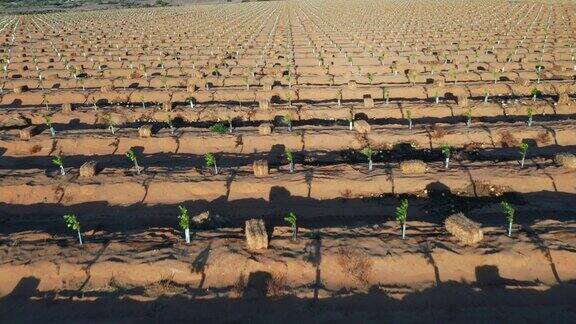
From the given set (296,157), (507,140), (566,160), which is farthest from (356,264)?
(507,140)

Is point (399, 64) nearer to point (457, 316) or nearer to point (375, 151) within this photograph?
point (375, 151)

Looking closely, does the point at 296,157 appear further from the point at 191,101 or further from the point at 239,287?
the point at 191,101

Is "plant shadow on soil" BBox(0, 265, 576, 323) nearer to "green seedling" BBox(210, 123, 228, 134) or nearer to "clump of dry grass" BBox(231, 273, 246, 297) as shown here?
"clump of dry grass" BBox(231, 273, 246, 297)

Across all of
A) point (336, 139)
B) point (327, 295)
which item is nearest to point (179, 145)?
point (336, 139)

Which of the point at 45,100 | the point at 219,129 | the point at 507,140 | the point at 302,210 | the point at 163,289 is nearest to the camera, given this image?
the point at 163,289

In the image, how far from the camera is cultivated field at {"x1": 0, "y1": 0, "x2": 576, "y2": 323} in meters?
10.4

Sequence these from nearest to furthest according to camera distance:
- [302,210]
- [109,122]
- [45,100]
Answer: [302,210] < [109,122] < [45,100]

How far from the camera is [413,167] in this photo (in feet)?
49.8

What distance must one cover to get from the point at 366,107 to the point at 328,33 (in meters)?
27.5

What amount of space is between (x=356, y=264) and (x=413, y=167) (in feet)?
17.8

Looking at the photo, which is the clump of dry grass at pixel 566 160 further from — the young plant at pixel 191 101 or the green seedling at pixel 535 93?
the young plant at pixel 191 101

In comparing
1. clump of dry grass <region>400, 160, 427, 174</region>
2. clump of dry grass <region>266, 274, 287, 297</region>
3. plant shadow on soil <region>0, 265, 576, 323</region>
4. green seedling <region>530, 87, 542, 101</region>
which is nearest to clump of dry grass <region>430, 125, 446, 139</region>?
clump of dry grass <region>400, 160, 427, 174</region>

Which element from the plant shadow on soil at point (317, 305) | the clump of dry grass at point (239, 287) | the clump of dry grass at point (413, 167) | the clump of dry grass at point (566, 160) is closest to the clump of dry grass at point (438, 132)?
the clump of dry grass at point (413, 167)

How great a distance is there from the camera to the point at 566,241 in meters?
11.3
